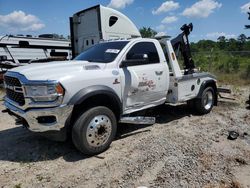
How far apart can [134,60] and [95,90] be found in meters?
1.15

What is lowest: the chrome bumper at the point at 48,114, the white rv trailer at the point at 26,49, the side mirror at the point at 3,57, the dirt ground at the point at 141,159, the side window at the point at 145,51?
the dirt ground at the point at 141,159

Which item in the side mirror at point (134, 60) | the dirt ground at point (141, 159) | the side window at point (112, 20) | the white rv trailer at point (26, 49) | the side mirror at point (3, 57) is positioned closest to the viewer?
the dirt ground at point (141, 159)

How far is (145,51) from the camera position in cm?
606

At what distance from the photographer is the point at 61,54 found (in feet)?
49.2

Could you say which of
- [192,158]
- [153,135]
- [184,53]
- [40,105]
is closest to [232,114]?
[184,53]

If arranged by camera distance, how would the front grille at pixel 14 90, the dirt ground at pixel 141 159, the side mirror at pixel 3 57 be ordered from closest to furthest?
the dirt ground at pixel 141 159
the front grille at pixel 14 90
the side mirror at pixel 3 57

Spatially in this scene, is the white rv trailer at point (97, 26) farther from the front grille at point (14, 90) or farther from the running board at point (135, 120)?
the front grille at point (14, 90)

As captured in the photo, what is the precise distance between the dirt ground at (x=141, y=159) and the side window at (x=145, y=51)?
1.59 m

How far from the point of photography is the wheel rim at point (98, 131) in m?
4.72

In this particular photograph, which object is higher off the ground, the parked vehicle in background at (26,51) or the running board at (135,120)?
the parked vehicle in background at (26,51)

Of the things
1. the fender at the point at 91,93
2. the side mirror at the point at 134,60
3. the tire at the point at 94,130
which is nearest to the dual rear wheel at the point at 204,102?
the side mirror at the point at 134,60

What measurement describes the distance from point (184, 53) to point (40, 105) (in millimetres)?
4593

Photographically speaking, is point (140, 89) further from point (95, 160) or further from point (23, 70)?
point (23, 70)

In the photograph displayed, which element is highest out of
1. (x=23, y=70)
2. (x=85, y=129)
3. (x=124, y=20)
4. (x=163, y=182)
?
(x=124, y=20)
